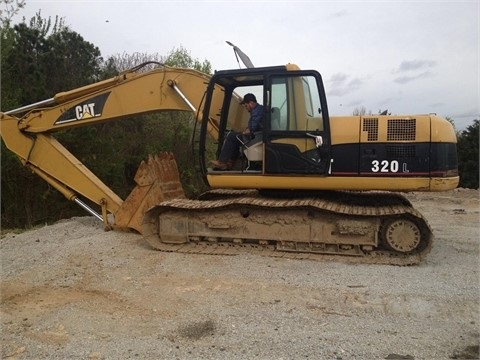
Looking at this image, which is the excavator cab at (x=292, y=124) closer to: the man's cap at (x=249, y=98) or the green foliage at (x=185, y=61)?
the man's cap at (x=249, y=98)

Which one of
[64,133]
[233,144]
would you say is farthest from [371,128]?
[64,133]

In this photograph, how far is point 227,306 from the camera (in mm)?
4863

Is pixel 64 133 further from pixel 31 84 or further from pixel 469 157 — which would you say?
pixel 469 157

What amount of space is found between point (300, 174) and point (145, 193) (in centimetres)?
267

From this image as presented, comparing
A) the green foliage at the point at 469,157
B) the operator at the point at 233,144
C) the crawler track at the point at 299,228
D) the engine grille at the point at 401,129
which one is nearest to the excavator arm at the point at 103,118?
the operator at the point at 233,144

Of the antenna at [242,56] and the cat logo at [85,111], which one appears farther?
the cat logo at [85,111]

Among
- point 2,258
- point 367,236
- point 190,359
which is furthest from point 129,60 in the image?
point 190,359

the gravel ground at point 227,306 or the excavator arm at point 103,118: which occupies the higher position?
the excavator arm at point 103,118

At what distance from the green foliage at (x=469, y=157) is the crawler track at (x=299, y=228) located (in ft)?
58.5

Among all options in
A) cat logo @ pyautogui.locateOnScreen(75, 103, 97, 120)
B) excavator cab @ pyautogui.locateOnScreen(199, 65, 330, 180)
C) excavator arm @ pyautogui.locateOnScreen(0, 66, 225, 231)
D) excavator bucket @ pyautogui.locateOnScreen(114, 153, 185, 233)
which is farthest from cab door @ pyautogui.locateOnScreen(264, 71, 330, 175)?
cat logo @ pyautogui.locateOnScreen(75, 103, 97, 120)

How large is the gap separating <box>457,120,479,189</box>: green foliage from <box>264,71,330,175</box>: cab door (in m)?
18.9

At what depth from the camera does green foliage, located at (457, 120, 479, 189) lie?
22938 mm

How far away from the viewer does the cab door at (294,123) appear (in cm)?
666

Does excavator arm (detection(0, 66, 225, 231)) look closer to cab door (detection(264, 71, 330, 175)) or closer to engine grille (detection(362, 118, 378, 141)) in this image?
cab door (detection(264, 71, 330, 175))
